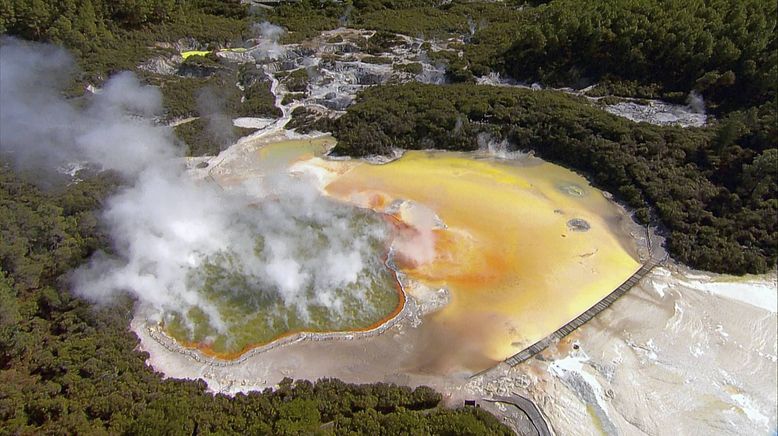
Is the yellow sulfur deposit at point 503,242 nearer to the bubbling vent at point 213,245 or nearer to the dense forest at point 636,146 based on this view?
the dense forest at point 636,146

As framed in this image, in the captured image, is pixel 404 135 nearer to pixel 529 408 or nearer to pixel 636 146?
pixel 636 146

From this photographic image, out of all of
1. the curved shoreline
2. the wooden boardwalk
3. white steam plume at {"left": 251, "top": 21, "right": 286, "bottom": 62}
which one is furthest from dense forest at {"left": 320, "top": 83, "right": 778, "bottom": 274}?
the curved shoreline

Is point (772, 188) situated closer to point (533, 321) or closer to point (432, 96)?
point (533, 321)

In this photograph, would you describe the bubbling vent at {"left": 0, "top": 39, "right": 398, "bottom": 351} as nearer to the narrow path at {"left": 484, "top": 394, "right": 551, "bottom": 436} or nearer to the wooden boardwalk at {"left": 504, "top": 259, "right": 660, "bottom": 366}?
the wooden boardwalk at {"left": 504, "top": 259, "right": 660, "bottom": 366}

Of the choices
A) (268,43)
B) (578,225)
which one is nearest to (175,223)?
(578,225)

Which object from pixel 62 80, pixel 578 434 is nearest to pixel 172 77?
pixel 62 80

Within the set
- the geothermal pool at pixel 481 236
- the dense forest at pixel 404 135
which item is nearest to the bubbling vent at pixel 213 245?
the dense forest at pixel 404 135
